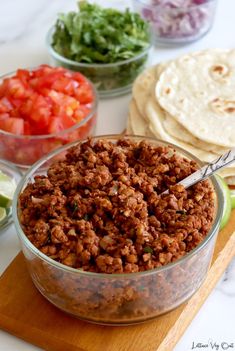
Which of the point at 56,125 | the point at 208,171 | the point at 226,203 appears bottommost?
the point at 226,203

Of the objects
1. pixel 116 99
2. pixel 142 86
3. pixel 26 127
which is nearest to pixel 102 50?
pixel 116 99

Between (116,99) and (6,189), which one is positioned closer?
(6,189)

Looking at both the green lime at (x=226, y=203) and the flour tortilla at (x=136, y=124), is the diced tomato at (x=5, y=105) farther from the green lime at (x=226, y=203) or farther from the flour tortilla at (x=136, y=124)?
the green lime at (x=226, y=203)

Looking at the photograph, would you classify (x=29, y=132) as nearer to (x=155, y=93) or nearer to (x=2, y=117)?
(x=2, y=117)

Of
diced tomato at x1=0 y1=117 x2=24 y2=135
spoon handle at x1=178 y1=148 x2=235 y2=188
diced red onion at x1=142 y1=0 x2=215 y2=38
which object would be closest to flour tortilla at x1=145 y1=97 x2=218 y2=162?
spoon handle at x1=178 y1=148 x2=235 y2=188

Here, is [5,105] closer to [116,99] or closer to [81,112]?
[81,112]

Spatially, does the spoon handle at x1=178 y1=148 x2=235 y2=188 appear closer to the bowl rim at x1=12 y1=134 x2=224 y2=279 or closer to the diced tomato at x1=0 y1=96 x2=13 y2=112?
the bowl rim at x1=12 y1=134 x2=224 y2=279

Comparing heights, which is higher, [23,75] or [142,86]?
[23,75]
